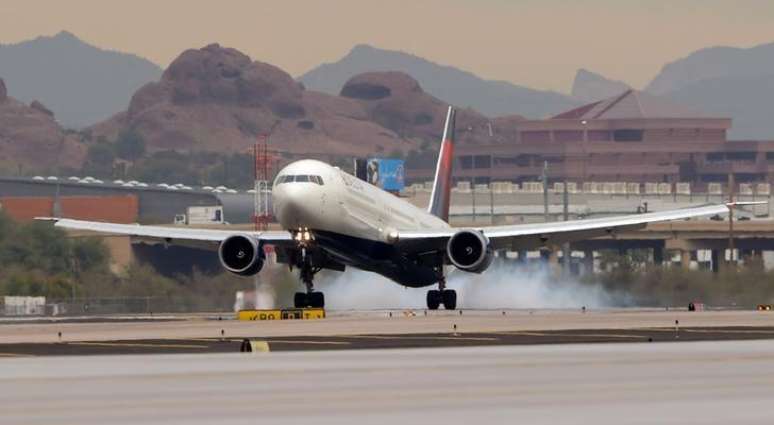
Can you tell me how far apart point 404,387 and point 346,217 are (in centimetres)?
3844

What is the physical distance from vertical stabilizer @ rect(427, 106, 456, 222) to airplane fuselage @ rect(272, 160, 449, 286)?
1227 centimetres

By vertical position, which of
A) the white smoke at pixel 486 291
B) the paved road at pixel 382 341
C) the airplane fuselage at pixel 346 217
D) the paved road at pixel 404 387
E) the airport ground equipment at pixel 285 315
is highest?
the airplane fuselage at pixel 346 217

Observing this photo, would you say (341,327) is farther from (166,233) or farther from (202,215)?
(202,215)

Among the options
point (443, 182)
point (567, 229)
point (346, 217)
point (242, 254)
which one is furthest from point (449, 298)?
point (443, 182)

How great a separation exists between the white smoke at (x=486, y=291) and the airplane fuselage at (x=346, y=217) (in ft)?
26.1

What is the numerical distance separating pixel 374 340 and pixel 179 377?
12.7 m

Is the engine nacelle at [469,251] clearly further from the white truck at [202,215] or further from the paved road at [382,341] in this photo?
the white truck at [202,215]

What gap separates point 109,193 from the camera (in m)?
199

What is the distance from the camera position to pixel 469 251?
7344cm

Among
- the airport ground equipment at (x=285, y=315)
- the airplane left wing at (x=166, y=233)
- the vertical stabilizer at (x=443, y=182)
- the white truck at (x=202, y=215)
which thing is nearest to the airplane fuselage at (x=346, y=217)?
the airport ground equipment at (x=285, y=315)

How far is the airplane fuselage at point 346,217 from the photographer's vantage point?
68562 mm

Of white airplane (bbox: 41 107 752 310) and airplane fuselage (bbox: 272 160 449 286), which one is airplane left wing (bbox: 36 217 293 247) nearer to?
white airplane (bbox: 41 107 752 310)

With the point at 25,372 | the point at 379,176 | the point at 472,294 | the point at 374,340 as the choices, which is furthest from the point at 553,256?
the point at 25,372

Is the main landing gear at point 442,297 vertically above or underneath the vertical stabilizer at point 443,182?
underneath
